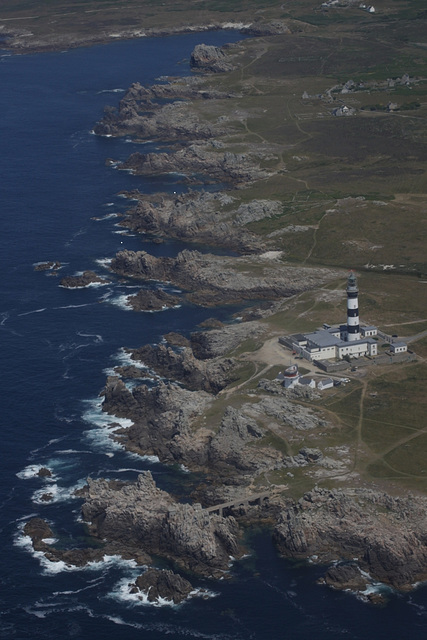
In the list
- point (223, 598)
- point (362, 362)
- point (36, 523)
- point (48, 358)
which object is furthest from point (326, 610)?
point (48, 358)

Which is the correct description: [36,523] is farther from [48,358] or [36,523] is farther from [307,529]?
[48,358]

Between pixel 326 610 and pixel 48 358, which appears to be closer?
pixel 326 610

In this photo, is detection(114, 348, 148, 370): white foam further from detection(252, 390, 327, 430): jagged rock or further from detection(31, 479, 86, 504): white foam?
detection(31, 479, 86, 504): white foam

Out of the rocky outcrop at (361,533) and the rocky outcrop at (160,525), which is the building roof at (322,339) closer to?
the rocky outcrop at (361,533)

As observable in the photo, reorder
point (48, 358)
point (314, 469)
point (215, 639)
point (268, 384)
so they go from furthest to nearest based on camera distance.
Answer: point (48, 358) < point (268, 384) < point (314, 469) < point (215, 639)

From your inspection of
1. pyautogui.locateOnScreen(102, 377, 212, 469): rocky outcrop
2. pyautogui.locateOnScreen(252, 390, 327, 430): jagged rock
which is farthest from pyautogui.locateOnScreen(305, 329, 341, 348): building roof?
pyautogui.locateOnScreen(102, 377, 212, 469): rocky outcrop

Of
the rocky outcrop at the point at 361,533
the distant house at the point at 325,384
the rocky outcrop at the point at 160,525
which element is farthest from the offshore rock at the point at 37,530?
the distant house at the point at 325,384

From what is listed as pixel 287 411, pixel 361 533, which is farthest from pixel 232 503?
pixel 287 411
